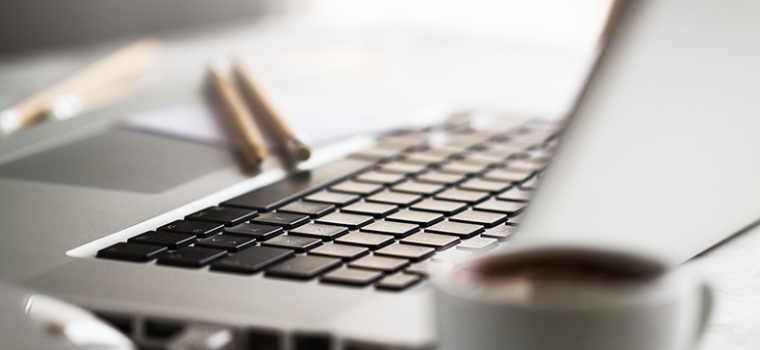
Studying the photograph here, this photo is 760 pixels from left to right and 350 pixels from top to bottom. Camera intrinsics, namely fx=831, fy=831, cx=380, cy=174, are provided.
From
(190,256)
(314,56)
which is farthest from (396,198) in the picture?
(314,56)

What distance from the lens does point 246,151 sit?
561 millimetres

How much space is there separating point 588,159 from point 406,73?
22.9 inches

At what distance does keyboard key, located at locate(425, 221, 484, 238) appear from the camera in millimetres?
382

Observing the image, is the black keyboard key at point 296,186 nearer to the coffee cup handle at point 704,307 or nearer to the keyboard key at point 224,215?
the keyboard key at point 224,215

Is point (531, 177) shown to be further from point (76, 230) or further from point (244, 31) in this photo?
point (244, 31)

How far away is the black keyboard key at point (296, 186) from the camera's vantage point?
0.44 metres

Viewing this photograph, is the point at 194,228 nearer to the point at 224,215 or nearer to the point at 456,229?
the point at 224,215

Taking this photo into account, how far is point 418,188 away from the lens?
0.47 m

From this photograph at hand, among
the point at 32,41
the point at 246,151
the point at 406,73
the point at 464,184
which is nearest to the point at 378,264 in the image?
the point at 464,184

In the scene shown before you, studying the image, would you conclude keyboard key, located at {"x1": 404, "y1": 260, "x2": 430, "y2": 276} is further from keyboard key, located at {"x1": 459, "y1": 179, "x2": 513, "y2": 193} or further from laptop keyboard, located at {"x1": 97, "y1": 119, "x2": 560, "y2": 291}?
keyboard key, located at {"x1": 459, "y1": 179, "x2": 513, "y2": 193}

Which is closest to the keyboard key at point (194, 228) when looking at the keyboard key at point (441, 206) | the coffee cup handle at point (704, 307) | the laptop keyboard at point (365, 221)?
the laptop keyboard at point (365, 221)

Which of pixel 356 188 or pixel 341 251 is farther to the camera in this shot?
pixel 356 188

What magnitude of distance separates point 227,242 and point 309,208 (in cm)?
6

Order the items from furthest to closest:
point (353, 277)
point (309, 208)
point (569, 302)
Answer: point (309, 208)
point (353, 277)
point (569, 302)
